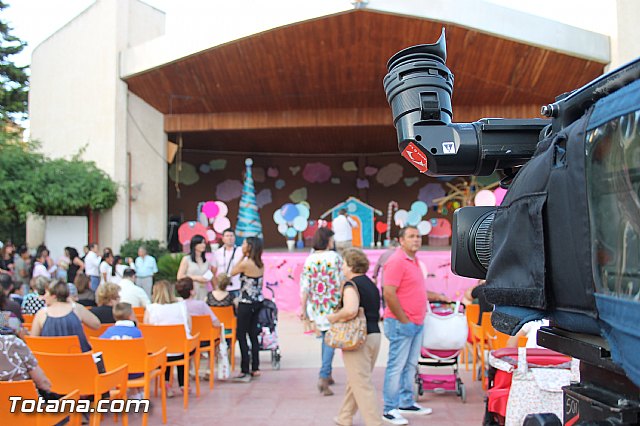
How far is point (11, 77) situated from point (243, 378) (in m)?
18.9

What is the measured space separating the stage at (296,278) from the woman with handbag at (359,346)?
6.93 meters

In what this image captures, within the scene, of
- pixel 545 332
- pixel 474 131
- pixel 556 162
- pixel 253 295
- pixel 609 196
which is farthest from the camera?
pixel 253 295

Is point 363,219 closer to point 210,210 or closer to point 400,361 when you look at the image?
point 210,210

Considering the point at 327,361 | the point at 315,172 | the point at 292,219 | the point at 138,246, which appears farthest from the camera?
the point at 315,172

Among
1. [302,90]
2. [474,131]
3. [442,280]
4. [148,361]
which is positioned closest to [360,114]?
[302,90]

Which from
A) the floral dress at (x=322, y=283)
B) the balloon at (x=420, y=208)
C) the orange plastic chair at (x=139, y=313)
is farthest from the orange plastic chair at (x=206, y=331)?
the balloon at (x=420, y=208)

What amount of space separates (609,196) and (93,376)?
3.35 m

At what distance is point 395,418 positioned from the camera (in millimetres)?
4395

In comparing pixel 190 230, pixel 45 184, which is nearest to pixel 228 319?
pixel 45 184

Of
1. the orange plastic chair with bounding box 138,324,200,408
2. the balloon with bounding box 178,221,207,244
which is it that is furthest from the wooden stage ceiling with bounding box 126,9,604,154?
the orange plastic chair with bounding box 138,324,200,408

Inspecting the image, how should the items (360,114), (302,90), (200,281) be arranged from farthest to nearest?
(360,114), (302,90), (200,281)

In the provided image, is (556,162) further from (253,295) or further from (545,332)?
(253,295)

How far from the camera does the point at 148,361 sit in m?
4.30

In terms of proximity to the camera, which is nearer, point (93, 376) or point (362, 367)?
point (93, 376)
